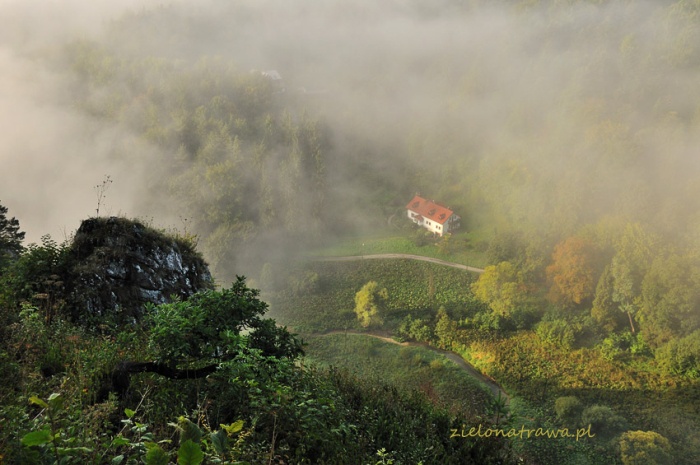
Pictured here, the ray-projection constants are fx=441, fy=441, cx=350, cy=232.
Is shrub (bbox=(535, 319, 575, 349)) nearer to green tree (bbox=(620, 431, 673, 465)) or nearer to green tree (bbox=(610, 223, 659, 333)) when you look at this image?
green tree (bbox=(610, 223, 659, 333))

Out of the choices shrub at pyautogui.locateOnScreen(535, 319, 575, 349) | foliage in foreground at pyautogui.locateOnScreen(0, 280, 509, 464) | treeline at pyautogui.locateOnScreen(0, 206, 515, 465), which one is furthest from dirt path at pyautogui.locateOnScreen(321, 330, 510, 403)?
foliage in foreground at pyautogui.locateOnScreen(0, 280, 509, 464)

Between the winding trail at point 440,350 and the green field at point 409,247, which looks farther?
the green field at point 409,247

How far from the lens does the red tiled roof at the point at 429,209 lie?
33.1 meters

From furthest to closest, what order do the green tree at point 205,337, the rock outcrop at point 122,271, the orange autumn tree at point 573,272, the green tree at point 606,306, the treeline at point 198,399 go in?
the orange autumn tree at point 573,272, the green tree at point 606,306, the rock outcrop at point 122,271, the green tree at point 205,337, the treeline at point 198,399

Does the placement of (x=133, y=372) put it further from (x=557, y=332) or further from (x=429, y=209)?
(x=429, y=209)

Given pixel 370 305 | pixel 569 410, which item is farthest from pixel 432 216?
pixel 569 410

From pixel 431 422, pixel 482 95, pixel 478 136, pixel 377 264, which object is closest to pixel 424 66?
pixel 482 95

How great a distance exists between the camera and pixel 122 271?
9.77 metres

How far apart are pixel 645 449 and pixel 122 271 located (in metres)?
17.4

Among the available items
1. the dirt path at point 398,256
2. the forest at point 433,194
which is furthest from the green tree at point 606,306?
the dirt path at point 398,256

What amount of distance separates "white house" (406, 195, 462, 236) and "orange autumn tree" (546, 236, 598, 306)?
861 centimetres

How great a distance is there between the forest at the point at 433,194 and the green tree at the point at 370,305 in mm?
146

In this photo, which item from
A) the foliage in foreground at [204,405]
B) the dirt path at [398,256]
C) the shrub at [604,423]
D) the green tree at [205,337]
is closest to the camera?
the foliage in foreground at [204,405]

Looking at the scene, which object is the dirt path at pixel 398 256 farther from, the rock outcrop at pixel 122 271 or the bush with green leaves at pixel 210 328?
the bush with green leaves at pixel 210 328
